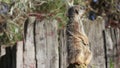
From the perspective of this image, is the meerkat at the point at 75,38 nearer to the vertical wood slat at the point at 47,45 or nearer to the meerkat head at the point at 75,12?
the meerkat head at the point at 75,12

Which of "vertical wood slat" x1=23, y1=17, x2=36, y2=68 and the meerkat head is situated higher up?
the meerkat head

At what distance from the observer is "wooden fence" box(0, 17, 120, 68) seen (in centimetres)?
349

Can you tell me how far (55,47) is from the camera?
358cm

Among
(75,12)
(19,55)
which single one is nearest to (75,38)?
(75,12)

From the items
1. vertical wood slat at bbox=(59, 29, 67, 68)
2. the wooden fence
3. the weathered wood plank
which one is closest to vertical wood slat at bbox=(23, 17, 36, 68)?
the wooden fence

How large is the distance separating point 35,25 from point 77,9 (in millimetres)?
811

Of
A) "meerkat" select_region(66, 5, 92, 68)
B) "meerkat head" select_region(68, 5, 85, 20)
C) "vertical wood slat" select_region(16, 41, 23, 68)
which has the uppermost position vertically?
"meerkat head" select_region(68, 5, 85, 20)

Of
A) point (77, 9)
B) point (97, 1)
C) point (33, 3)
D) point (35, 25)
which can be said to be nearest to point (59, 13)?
point (33, 3)

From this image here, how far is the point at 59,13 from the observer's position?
5.32 metres

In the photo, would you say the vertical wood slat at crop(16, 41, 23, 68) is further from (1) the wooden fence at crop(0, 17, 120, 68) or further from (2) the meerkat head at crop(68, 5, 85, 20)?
(2) the meerkat head at crop(68, 5, 85, 20)

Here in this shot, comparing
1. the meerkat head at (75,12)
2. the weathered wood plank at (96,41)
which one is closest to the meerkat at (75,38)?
the meerkat head at (75,12)

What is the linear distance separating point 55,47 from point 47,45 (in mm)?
69

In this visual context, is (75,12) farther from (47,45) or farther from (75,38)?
(47,45)

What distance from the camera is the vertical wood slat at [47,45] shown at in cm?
353
